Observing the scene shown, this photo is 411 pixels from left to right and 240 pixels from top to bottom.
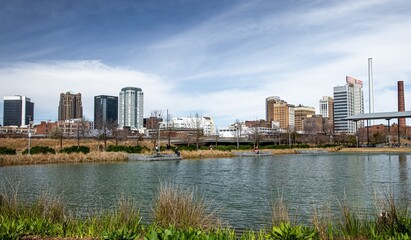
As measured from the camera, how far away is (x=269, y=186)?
68.7ft

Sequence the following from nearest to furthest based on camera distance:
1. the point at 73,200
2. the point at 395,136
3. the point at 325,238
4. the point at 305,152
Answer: the point at 325,238, the point at 73,200, the point at 305,152, the point at 395,136

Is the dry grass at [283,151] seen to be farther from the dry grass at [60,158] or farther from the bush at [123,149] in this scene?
the dry grass at [60,158]

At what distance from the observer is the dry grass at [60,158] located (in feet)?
123

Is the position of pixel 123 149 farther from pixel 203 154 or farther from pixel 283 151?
pixel 283 151

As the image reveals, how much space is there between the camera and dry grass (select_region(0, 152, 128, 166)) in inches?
1480

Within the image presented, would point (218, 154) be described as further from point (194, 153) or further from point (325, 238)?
point (325, 238)

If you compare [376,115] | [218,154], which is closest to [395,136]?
[376,115]

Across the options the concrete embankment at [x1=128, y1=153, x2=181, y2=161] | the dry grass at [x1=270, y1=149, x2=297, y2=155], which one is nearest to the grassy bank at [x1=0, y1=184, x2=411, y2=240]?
the concrete embankment at [x1=128, y1=153, x2=181, y2=161]

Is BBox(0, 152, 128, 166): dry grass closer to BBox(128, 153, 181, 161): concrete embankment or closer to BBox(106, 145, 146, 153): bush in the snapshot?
BBox(128, 153, 181, 161): concrete embankment

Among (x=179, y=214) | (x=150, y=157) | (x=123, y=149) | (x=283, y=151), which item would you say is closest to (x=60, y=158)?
(x=150, y=157)

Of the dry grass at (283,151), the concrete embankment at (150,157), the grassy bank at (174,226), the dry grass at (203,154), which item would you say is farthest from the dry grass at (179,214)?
the dry grass at (283,151)

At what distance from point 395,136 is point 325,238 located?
128 m

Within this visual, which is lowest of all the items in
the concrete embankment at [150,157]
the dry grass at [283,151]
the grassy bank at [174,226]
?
the dry grass at [283,151]

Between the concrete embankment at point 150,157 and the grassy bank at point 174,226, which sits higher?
the grassy bank at point 174,226
